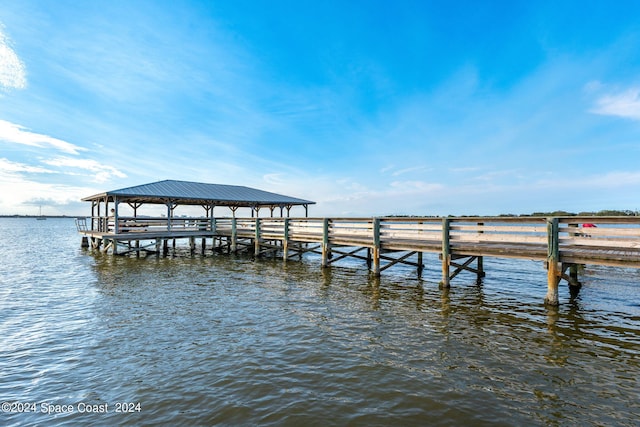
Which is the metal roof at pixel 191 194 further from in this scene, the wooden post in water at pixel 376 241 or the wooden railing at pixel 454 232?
the wooden post in water at pixel 376 241

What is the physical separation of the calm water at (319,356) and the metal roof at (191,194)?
9963 mm

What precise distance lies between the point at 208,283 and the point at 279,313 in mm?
5380

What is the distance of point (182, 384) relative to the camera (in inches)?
205

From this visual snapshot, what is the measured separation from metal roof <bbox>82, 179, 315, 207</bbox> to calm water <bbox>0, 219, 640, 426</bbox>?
996 centimetres

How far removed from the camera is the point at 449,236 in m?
11.9

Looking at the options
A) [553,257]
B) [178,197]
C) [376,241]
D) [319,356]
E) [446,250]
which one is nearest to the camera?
[319,356]

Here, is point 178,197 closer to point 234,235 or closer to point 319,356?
point 234,235

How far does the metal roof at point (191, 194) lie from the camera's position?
20969 millimetres

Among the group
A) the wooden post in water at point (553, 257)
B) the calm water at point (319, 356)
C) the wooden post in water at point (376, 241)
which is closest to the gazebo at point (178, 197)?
the calm water at point (319, 356)

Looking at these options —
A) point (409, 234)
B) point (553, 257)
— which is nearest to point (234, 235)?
point (409, 234)

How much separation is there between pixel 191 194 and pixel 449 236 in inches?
726

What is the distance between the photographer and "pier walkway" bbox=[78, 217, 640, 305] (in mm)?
8648

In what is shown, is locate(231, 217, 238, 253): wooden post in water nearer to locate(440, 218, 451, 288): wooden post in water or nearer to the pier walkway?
the pier walkway

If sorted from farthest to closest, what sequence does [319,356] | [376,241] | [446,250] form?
[376,241], [446,250], [319,356]
